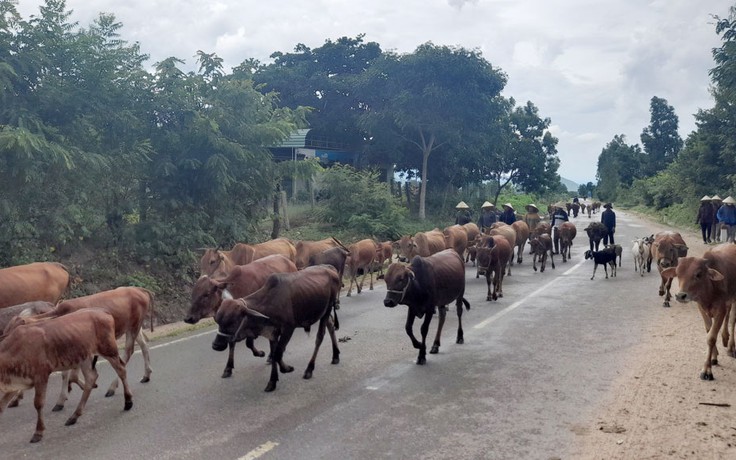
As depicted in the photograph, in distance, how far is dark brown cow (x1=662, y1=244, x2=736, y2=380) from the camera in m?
7.73

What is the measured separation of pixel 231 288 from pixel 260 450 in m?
3.83

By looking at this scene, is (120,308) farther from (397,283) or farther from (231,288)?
(397,283)

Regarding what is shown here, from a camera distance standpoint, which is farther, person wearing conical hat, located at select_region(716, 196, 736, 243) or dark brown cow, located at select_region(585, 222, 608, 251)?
person wearing conical hat, located at select_region(716, 196, 736, 243)

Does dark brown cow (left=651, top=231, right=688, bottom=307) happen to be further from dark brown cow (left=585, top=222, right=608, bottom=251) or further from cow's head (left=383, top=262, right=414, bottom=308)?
cow's head (left=383, top=262, right=414, bottom=308)

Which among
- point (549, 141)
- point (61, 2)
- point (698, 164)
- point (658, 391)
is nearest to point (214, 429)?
point (658, 391)

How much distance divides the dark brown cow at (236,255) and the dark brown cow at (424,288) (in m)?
3.69

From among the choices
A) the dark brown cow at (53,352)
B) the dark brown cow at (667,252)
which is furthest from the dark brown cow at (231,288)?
the dark brown cow at (667,252)

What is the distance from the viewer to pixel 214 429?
6.08 meters

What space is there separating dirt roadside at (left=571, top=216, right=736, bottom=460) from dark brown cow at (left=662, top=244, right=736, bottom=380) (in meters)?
0.37

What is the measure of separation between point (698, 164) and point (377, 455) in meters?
37.9

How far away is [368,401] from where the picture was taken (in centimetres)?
688

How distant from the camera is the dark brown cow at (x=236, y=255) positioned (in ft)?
36.5

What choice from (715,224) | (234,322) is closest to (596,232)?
(715,224)

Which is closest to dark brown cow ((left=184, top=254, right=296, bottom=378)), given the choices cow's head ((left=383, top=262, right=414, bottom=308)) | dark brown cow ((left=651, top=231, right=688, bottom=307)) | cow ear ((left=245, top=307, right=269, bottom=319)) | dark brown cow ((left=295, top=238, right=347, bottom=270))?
cow ear ((left=245, top=307, right=269, bottom=319))
